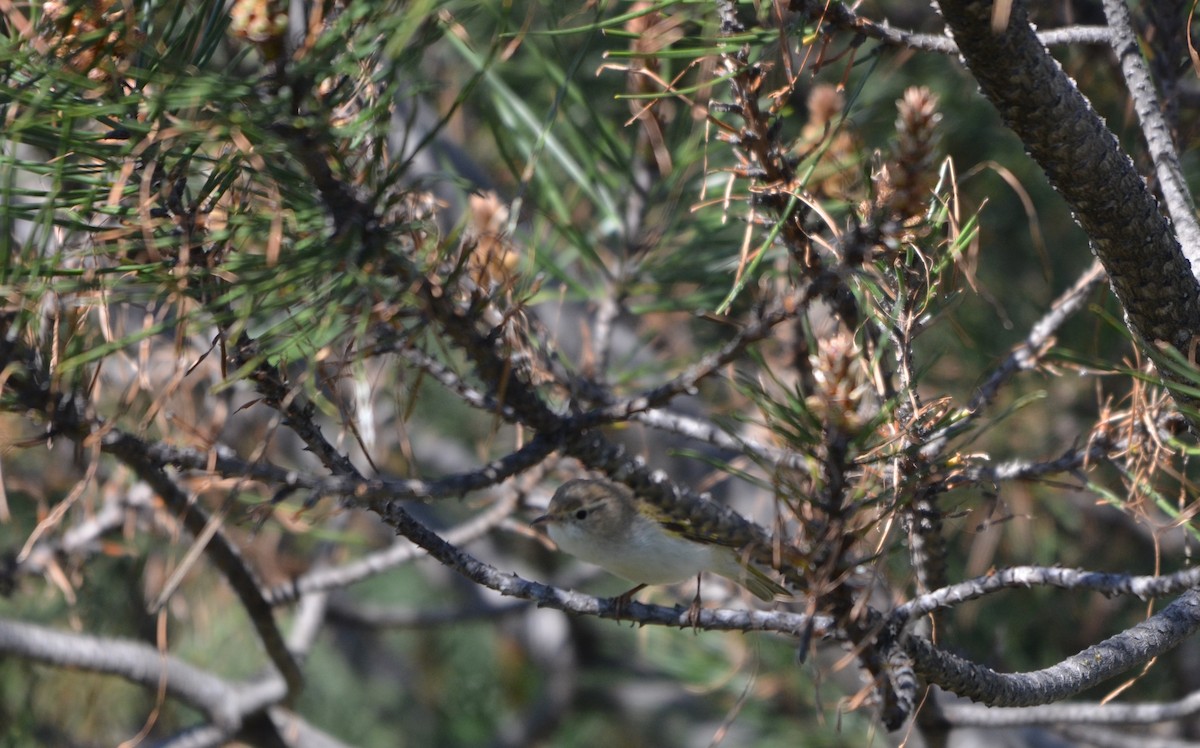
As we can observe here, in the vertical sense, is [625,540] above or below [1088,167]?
below

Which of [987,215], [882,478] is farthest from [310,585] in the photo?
[987,215]

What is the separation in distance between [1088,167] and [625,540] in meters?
1.01

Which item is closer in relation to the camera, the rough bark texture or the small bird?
the rough bark texture

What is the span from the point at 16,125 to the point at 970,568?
2.30 meters

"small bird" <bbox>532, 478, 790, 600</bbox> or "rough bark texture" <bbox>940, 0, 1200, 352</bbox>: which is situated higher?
"rough bark texture" <bbox>940, 0, 1200, 352</bbox>

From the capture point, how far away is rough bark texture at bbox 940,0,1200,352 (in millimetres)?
815

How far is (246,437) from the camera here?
2844 mm

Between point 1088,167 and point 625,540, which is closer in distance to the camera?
point 1088,167

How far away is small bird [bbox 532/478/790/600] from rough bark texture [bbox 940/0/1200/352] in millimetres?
748

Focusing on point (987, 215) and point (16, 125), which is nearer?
point (16, 125)

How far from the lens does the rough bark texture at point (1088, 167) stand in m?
0.82

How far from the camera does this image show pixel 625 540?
1.70 m

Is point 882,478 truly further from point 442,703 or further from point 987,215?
point 442,703

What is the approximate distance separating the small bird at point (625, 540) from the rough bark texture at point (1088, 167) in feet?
2.45
